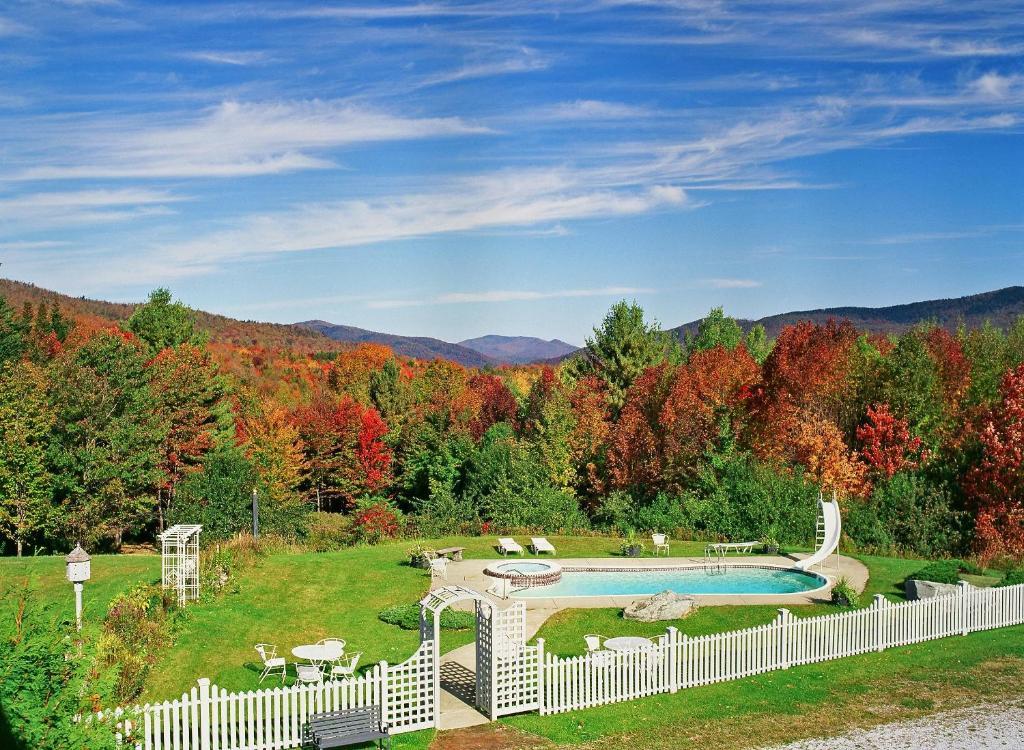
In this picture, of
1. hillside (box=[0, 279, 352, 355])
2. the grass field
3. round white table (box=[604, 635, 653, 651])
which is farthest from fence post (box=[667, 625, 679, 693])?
hillside (box=[0, 279, 352, 355])

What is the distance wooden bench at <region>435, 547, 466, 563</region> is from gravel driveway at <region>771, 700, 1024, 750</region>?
13283mm

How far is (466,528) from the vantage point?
99.9 feet

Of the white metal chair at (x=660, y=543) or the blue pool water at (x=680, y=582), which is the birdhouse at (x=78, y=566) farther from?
the white metal chair at (x=660, y=543)

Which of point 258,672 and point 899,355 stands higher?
point 899,355

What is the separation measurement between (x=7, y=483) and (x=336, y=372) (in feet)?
141

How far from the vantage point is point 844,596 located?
62.9 feet

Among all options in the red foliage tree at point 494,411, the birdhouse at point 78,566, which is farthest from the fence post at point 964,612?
the red foliage tree at point 494,411

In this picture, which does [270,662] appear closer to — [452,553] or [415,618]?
[415,618]

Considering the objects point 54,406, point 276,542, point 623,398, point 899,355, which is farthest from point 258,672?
point 623,398

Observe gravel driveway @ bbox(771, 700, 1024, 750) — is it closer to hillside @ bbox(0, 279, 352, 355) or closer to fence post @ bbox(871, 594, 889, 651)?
fence post @ bbox(871, 594, 889, 651)

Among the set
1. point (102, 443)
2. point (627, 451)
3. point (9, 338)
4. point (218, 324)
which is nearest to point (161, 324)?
point (9, 338)

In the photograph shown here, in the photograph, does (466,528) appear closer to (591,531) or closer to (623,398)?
(591,531)

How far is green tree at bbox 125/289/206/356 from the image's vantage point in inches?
1981

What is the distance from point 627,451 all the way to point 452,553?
15.1 meters
